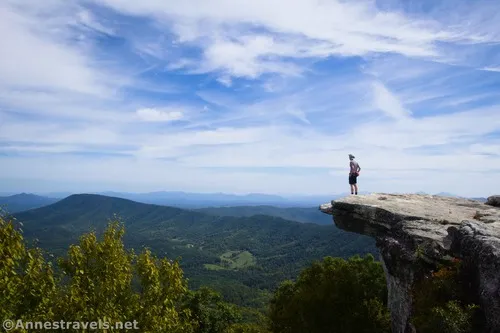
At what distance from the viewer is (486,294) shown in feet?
57.4

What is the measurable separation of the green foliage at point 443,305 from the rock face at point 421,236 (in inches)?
37.3

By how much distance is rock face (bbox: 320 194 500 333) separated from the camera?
17969 mm

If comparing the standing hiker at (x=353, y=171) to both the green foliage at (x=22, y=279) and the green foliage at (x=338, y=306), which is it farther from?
the green foliage at (x=22, y=279)

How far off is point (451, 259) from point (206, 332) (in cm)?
6027

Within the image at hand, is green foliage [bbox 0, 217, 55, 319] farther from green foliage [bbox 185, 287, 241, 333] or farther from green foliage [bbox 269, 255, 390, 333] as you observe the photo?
green foliage [bbox 185, 287, 241, 333]

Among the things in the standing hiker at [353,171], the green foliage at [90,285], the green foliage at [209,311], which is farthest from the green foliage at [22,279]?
the green foliage at [209,311]

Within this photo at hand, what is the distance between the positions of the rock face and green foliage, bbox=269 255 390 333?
24.2 feet

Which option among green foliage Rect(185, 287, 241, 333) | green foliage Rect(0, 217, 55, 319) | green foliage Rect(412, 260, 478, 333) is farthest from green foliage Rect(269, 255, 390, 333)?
green foliage Rect(185, 287, 241, 333)

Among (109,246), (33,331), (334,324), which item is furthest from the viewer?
(334,324)

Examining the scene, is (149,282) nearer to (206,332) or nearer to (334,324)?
(334,324)

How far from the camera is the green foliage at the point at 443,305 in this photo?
55.8 ft

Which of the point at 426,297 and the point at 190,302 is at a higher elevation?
the point at 426,297

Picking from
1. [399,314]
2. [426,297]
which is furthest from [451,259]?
[399,314]

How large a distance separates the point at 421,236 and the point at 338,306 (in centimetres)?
1794
